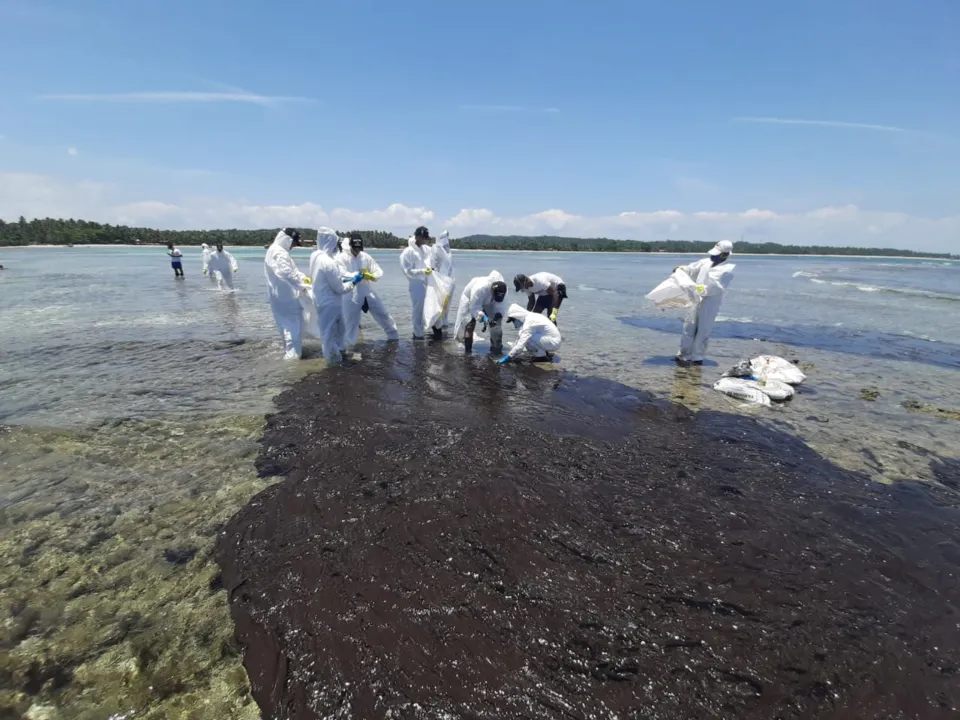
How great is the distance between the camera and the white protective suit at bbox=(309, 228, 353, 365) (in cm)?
770

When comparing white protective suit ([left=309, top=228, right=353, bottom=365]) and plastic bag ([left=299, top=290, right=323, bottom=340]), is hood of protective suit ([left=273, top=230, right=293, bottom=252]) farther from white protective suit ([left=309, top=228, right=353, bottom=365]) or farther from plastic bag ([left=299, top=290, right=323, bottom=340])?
plastic bag ([left=299, top=290, right=323, bottom=340])

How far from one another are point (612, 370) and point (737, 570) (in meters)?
5.24

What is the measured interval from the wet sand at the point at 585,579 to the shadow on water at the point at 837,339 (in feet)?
23.4

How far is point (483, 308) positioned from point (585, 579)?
21.0ft

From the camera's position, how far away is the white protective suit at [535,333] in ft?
26.8

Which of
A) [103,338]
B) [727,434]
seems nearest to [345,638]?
[727,434]

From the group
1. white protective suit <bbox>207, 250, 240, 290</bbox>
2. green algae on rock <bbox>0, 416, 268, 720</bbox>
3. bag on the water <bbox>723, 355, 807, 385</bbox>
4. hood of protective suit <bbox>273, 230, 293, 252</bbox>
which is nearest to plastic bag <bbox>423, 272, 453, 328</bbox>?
hood of protective suit <bbox>273, 230, 293, 252</bbox>

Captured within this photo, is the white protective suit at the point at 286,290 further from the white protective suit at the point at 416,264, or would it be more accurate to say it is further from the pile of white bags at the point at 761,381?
the pile of white bags at the point at 761,381

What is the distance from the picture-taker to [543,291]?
9.06 meters

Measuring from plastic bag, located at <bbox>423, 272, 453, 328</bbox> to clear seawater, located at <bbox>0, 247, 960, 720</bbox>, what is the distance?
3.62ft

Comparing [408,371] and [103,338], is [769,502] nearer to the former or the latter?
[408,371]

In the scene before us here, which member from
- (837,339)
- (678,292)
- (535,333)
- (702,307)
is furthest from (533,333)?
(837,339)

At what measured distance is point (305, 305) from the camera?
8.64 metres

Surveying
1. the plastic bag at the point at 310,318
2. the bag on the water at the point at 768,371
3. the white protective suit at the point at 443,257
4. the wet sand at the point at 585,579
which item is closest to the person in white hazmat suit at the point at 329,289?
the plastic bag at the point at 310,318
